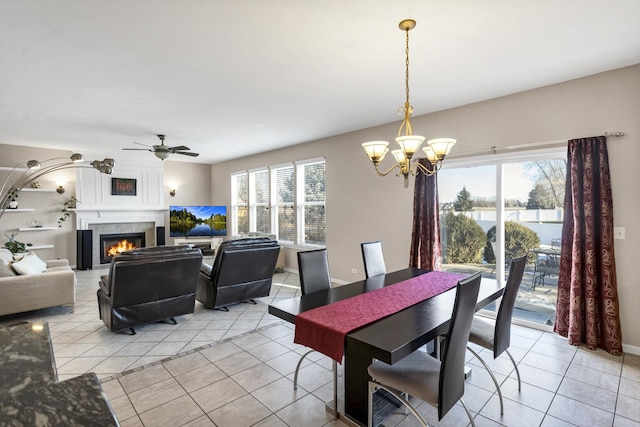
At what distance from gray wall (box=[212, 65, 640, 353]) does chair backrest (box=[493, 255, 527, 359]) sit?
1.70 metres

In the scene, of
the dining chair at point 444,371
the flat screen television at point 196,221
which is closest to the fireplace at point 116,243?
the flat screen television at point 196,221

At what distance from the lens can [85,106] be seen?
13.1 ft

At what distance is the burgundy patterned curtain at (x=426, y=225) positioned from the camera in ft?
13.9

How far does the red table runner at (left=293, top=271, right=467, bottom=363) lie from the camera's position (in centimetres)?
186

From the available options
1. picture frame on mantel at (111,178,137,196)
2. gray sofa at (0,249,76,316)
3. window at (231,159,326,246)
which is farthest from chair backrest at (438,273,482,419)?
picture frame on mantel at (111,178,137,196)

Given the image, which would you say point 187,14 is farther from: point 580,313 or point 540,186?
point 580,313

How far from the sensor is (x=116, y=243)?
7699 mm

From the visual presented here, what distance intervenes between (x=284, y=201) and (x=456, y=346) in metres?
5.63

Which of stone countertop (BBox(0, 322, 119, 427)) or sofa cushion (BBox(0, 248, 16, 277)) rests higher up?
stone countertop (BBox(0, 322, 119, 427))

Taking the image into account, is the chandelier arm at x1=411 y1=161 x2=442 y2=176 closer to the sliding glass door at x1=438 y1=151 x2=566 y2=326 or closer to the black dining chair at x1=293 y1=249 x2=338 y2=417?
the sliding glass door at x1=438 y1=151 x2=566 y2=326

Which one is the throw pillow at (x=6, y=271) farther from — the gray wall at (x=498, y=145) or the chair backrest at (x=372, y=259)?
the gray wall at (x=498, y=145)

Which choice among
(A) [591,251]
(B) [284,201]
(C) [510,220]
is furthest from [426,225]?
(B) [284,201]

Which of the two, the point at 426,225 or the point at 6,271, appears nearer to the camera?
the point at 6,271

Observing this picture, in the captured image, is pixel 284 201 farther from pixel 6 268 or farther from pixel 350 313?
pixel 350 313
